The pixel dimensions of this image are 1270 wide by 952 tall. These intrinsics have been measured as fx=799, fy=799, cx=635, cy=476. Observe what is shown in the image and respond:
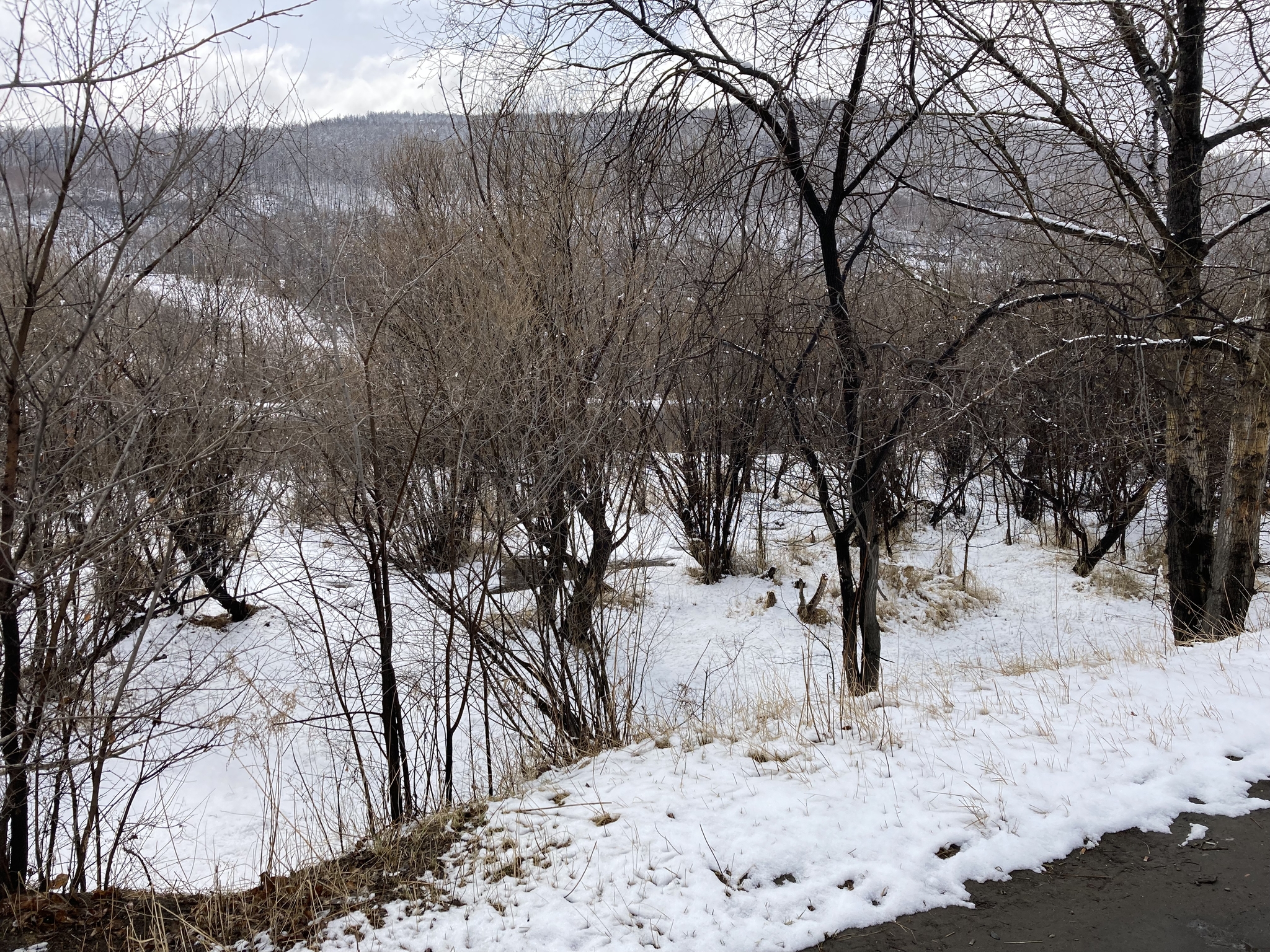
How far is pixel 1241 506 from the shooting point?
22.1ft

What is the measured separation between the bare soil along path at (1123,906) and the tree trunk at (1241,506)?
4190mm

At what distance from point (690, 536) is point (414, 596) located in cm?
614

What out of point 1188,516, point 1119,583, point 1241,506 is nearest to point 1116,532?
point 1119,583

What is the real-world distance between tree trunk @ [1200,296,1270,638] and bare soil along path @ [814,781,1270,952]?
4.19 m

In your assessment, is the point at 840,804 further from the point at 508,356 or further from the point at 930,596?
the point at 930,596

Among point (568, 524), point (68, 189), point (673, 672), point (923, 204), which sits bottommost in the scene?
point (673, 672)

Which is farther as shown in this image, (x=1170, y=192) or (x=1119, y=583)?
(x=1119, y=583)

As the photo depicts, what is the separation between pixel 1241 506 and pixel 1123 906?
17.5 feet

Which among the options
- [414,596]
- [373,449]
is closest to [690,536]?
[414,596]

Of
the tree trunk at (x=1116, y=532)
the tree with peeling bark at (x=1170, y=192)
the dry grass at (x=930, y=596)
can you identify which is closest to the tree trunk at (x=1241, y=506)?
the tree with peeling bark at (x=1170, y=192)

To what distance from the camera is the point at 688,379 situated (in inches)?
470

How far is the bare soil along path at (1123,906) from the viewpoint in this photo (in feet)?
8.62

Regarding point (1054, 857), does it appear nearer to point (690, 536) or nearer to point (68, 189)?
point (68, 189)

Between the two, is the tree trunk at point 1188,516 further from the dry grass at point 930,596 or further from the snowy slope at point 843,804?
the dry grass at point 930,596
